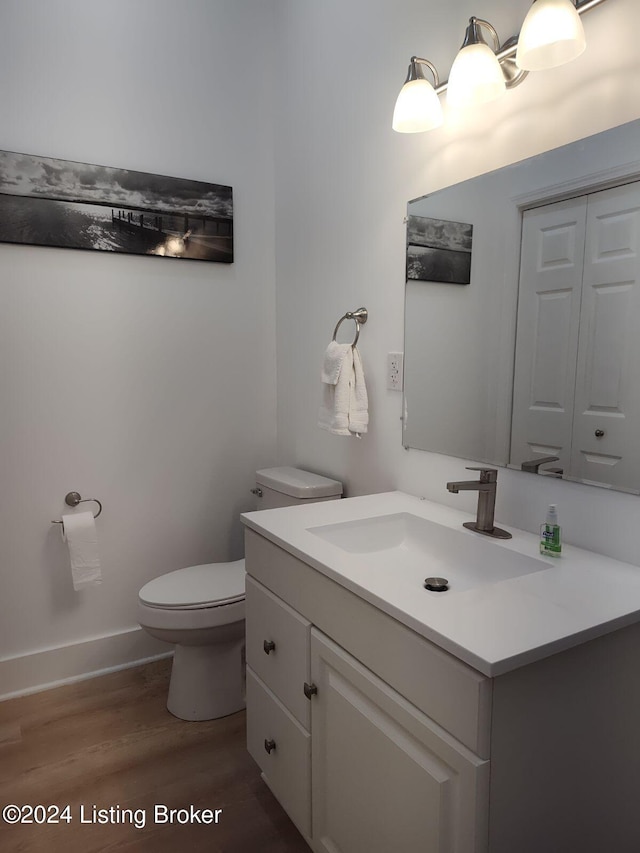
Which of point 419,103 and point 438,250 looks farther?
point 438,250

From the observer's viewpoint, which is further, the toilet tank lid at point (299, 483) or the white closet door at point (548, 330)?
the toilet tank lid at point (299, 483)

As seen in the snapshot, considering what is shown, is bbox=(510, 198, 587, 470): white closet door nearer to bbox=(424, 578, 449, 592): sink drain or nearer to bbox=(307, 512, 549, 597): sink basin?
bbox=(307, 512, 549, 597): sink basin

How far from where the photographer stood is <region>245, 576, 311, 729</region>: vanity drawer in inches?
53.3

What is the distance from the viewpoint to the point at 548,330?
133 cm

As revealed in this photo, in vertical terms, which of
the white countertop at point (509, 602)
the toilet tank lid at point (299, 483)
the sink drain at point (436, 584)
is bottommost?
the sink drain at point (436, 584)

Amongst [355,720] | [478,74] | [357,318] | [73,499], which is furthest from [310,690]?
[478,74]

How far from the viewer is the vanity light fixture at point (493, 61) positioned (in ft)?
3.72

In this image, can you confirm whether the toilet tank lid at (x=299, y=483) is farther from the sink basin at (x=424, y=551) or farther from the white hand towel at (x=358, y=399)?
the sink basin at (x=424, y=551)

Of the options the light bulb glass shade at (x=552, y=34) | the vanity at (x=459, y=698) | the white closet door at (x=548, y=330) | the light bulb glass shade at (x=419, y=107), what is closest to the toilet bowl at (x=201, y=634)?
the vanity at (x=459, y=698)

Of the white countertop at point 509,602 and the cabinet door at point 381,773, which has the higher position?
the white countertop at point 509,602

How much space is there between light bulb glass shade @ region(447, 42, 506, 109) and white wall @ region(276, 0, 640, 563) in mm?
63

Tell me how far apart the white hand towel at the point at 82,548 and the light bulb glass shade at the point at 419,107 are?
5.72ft

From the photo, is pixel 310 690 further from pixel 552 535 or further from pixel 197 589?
pixel 197 589

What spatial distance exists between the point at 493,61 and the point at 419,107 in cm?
23
